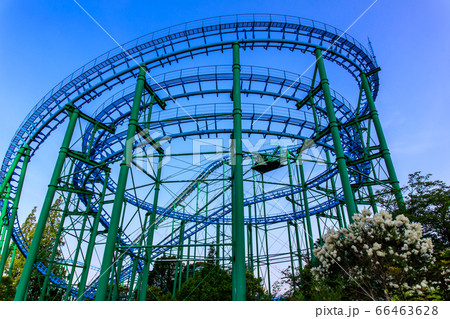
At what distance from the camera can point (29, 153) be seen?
1759 centimetres

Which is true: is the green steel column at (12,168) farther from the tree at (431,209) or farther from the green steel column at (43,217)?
the tree at (431,209)

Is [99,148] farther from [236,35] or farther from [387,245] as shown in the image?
[387,245]

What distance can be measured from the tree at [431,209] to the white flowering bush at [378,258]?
2269mm

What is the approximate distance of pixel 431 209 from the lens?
8445 millimetres

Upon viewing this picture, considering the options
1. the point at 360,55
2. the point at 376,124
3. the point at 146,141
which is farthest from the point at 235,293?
the point at 360,55

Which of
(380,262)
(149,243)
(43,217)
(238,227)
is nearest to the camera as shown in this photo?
(380,262)

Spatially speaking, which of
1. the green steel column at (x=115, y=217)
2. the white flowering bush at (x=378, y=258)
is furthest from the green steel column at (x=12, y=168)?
the white flowering bush at (x=378, y=258)

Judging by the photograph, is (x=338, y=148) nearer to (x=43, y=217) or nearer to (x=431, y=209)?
(x=431, y=209)

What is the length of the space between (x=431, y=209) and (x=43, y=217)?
1263cm

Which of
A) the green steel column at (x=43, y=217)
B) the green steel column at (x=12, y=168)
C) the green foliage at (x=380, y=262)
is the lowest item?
the green foliage at (x=380, y=262)

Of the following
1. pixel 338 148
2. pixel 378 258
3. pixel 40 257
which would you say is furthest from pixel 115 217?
pixel 40 257

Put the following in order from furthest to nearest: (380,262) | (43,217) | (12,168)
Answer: (12,168) → (43,217) → (380,262)

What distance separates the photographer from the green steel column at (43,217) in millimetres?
9773

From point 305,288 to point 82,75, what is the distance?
14.1m
